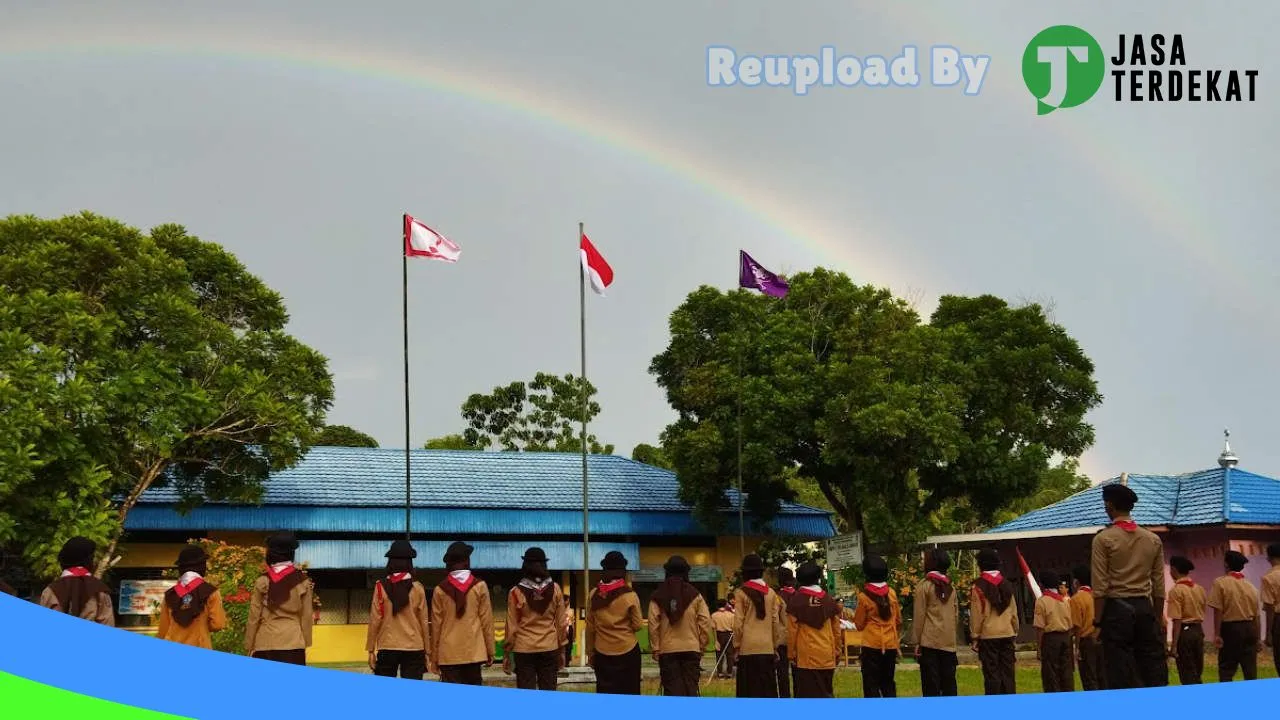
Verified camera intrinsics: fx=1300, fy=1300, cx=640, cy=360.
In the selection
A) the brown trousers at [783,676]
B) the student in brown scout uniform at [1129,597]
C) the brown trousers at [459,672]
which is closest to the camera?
the student in brown scout uniform at [1129,597]

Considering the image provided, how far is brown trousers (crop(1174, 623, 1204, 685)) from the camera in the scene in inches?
518

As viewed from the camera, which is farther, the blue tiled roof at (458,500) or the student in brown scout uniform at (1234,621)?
the blue tiled roof at (458,500)

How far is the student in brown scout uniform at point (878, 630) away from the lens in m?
12.0

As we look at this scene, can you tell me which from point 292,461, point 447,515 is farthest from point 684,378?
point 292,461

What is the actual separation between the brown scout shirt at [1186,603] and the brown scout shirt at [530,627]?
6464 mm

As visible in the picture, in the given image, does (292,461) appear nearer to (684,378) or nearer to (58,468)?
(58,468)

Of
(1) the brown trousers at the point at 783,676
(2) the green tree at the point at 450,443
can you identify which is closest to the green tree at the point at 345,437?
(2) the green tree at the point at 450,443

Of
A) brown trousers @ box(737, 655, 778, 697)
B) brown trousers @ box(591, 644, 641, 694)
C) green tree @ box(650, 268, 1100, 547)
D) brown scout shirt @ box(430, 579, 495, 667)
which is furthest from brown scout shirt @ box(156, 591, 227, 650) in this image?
green tree @ box(650, 268, 1100, 547)

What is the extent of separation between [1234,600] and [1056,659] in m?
2.03

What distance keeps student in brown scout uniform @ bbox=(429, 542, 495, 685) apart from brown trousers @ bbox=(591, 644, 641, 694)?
114 centimetres

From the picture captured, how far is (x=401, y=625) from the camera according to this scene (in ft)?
35.7

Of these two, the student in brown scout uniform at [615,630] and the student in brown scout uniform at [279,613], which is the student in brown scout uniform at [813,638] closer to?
the student in brown scout uniform at [615,630]

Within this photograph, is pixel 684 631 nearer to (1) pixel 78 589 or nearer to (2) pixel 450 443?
(1) pixel 78 589

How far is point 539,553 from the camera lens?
11188mm
